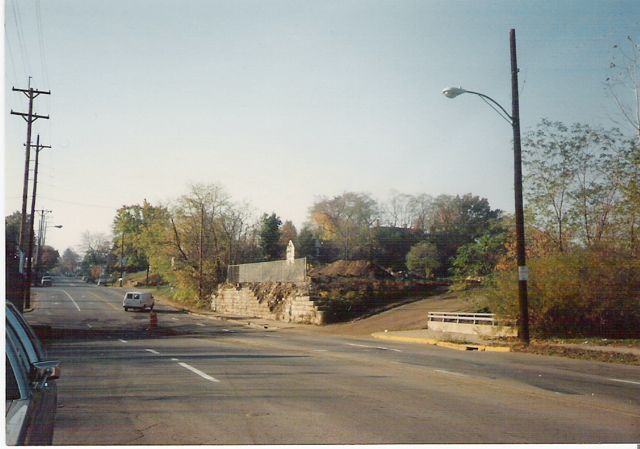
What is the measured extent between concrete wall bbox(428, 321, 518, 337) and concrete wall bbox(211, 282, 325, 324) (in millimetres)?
10217

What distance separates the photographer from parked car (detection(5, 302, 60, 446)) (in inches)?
168

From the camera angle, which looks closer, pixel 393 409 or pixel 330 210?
pixel 393 409

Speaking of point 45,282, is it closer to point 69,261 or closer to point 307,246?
point 69,261

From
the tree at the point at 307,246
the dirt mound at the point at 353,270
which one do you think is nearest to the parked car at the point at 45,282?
the tree at the point at 307,246

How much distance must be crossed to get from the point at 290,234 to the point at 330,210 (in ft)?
16.2

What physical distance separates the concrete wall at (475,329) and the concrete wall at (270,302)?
10.2 meters

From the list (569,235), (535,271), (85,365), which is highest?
(569,235)

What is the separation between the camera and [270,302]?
43188 mm

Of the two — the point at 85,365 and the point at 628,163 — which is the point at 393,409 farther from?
the point at 628,163

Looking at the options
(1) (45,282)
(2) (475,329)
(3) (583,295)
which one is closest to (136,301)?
(2) (475,329)

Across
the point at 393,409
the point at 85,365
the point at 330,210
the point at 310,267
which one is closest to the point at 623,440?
the point at 393,409

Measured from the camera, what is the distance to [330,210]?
202ft

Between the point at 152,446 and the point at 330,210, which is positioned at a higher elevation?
the point at 330,210

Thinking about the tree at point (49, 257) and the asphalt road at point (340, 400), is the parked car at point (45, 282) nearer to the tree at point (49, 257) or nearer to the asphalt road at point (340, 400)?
the tree at point (49, 257)
